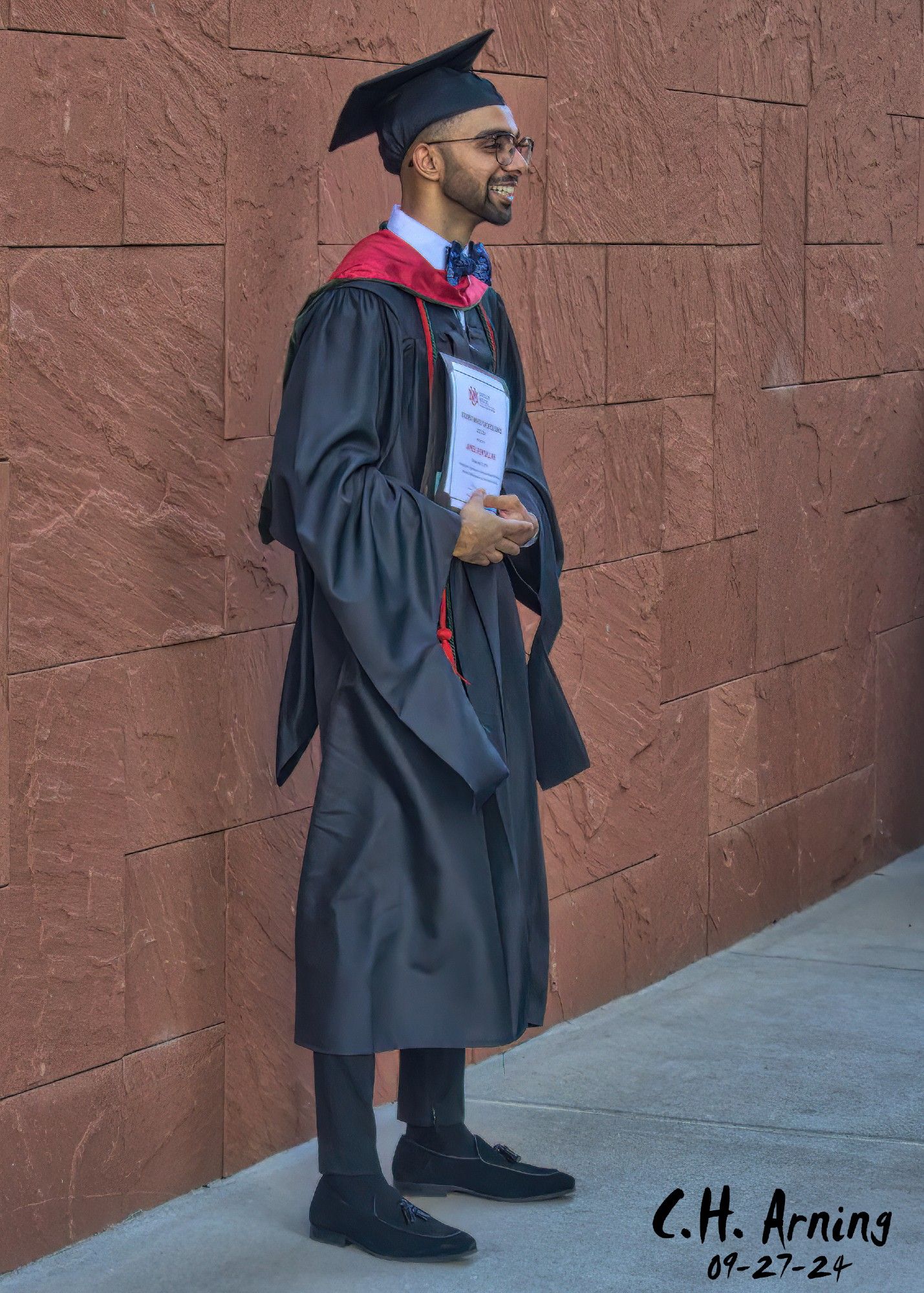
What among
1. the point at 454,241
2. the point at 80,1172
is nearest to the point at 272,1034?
the point at 80,1172

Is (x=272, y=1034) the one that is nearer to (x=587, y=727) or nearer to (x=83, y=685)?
(x=83, y=685)

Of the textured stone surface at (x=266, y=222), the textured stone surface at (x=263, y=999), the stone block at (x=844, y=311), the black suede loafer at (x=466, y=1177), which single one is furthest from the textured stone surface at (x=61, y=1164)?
the stone block at (x=844, y=311)

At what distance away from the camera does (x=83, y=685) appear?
362 centimetres

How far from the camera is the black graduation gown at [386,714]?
3.44 m

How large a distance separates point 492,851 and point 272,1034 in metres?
0.73

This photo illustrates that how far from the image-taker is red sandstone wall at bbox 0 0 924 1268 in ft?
11.6

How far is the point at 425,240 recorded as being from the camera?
12.0 ft

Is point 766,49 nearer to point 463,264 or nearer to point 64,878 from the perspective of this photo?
point 463,264

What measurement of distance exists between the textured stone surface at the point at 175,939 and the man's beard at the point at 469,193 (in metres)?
1.30

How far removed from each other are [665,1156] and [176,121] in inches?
89.8

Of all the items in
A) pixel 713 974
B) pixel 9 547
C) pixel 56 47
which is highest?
pixel 56 47

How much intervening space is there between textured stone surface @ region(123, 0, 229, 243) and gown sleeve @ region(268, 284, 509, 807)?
41cm

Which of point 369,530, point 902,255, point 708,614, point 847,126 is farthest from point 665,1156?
point 902,255

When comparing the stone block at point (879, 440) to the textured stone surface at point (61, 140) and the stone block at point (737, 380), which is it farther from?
the textured stone surface at point (61, 140)
